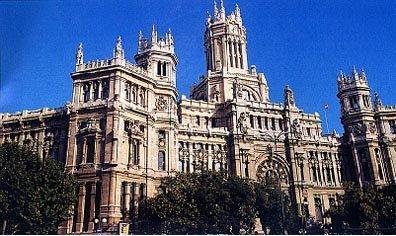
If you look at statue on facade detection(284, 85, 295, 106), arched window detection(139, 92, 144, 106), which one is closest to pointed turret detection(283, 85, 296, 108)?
statue on facade detection(284, 85, 295, 106)

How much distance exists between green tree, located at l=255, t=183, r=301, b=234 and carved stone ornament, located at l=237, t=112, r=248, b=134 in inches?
504

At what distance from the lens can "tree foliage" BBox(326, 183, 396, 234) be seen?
52.3 metres

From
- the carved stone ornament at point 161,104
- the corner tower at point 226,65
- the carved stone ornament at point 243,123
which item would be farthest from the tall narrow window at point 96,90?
the corner tower at point 226,65

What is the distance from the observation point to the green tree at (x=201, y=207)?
156ft

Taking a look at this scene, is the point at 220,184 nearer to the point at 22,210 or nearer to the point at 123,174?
the point at 123,174

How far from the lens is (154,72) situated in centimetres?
6456

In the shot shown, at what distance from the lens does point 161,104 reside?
203ft

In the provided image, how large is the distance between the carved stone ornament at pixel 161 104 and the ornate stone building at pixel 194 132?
0.51ft

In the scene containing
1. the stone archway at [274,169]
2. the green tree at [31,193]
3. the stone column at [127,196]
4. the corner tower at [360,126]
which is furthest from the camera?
the corner tower at [360,126]

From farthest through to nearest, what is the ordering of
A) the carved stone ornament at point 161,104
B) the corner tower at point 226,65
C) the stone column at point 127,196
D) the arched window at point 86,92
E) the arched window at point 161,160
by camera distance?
the corner tower at point 226,65
the carved stone ornament at point 161,104
the arched window at point 161,160
the arched window at point 86,92
the stone column at point 127,196

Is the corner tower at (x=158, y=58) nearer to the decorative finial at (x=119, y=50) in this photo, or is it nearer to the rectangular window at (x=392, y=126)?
the decorative finial at (x=119, y=50)

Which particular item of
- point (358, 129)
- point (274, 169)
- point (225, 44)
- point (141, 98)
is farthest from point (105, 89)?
point (358, 129)

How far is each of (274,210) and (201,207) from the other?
11.6 metres

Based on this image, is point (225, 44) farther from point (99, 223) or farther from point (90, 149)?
point (99, 223)
